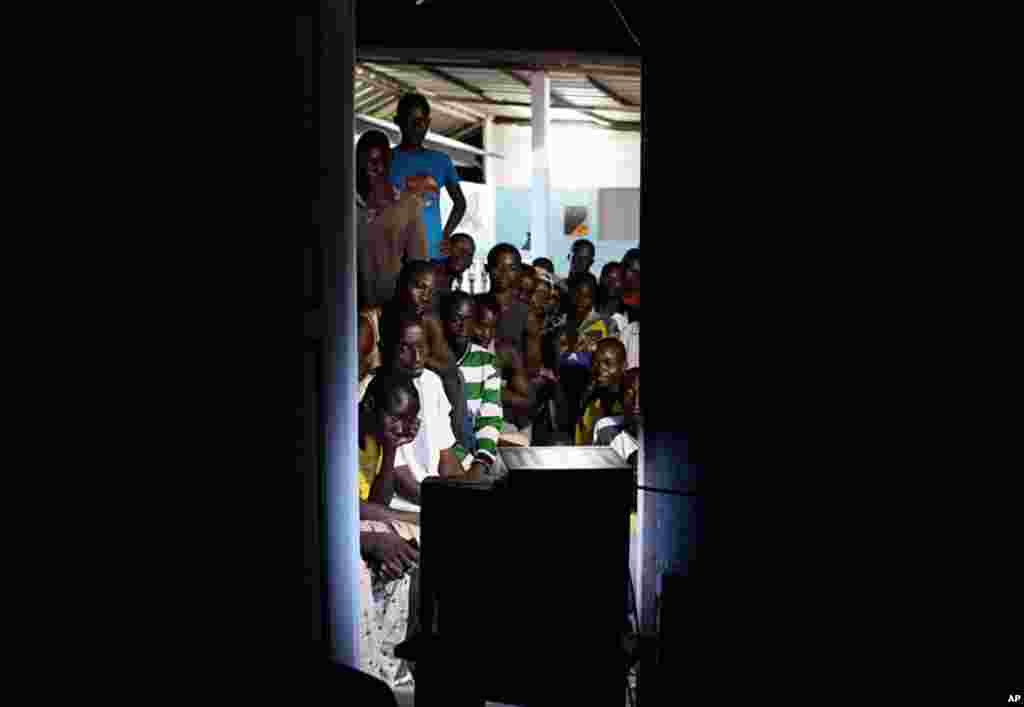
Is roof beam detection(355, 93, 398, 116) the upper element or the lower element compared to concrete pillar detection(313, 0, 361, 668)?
upper

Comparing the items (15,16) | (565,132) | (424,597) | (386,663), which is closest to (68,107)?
(15,16)

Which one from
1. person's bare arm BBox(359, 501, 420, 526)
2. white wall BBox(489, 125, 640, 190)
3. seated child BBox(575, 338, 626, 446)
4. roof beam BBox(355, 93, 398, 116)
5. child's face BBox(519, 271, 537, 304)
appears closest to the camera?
person's bare arm BBox(359, 501, 420, 526)

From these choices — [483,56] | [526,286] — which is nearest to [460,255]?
[526,286]

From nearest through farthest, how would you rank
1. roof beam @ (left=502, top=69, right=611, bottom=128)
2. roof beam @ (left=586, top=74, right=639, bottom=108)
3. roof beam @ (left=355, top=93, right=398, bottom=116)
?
1. roof beam @ (left=586, top=74, right=639, bottom=108)
2. roof beam @ (left=502, top=69, right=611, bottom=128)
3. roof beam @ (left=355, top=93, right=398, bottom=116)

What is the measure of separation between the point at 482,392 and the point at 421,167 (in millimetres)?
1073

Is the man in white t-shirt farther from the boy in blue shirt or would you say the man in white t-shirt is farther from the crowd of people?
the boy in blue shirt

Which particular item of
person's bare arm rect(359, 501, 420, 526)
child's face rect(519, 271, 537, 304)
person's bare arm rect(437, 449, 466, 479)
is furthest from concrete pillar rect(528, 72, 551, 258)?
person's bare arm rect(359, 501, 420, 526)

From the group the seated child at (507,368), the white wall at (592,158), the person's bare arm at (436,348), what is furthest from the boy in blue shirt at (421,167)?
the white wall at (592,158)

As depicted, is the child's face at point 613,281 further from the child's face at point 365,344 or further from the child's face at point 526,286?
the child's face at point 365,344

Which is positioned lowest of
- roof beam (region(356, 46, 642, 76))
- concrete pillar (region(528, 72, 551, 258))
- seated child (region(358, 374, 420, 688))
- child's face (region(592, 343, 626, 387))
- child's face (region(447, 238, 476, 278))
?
seated child (region(358, 374, 420, 688))

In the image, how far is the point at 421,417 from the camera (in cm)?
294

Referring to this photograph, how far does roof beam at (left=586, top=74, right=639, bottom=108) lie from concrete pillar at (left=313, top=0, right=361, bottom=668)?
5.29 metres

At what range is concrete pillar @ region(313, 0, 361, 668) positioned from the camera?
81.1 inches

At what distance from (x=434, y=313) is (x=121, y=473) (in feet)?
5.47
